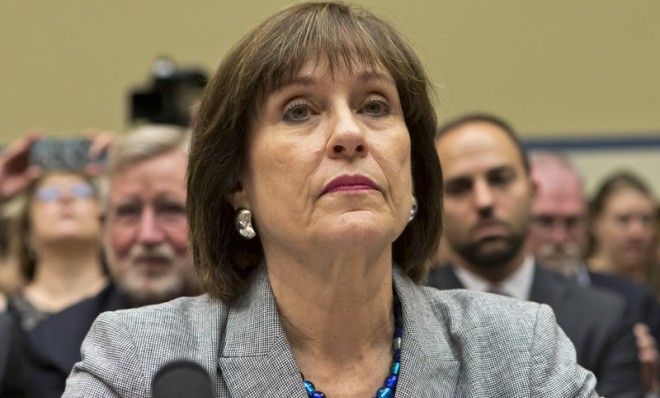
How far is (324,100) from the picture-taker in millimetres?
2846

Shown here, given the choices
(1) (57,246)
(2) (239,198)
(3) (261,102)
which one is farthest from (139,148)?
(3) (261,102)

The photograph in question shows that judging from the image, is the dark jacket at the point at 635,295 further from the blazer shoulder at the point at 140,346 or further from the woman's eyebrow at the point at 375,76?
the blazer shoulder at the point at 140,346

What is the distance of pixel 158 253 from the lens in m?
4.90

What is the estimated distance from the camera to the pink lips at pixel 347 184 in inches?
109

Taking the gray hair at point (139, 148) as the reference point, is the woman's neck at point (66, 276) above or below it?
below

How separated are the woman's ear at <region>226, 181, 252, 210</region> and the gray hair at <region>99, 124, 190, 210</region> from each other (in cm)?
201

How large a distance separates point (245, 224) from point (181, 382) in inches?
40.7

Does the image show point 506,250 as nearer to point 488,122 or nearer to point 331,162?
point 488,122

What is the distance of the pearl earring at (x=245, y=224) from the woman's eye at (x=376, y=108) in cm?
37

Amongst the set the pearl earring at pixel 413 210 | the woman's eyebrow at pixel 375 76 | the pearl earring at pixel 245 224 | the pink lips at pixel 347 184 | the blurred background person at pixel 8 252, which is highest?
the woman's eyebrow at pixel 375 76

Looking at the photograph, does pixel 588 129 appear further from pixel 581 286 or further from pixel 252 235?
pixel 252 235

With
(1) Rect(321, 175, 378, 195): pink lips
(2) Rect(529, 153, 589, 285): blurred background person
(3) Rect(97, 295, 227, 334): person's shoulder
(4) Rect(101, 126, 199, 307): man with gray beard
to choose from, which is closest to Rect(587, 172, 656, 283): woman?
(2) Rect(529, 153, 589, 285): blurred background person

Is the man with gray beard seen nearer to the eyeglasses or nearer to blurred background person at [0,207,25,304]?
the eyeglasses

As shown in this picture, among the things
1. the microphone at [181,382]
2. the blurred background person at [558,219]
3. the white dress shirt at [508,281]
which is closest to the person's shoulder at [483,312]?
the microphone at [181,382]
